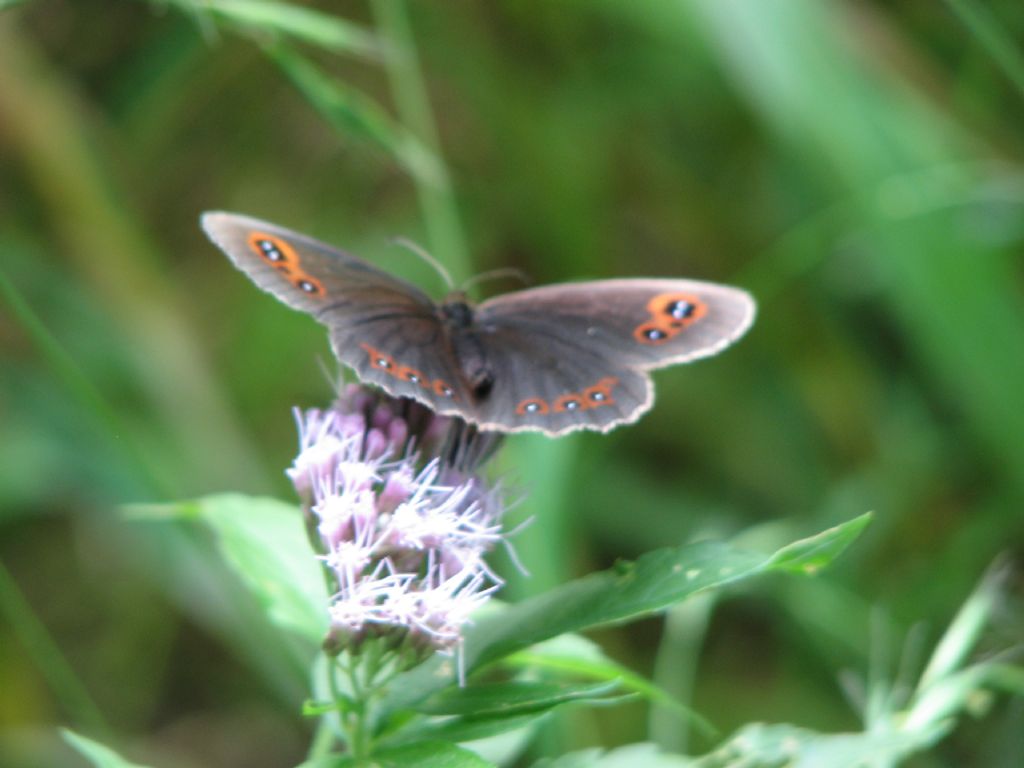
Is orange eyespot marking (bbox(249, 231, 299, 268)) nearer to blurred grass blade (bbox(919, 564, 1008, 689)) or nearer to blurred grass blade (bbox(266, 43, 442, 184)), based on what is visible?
blurred grass blade (bbox(266, 43, 442, 184))

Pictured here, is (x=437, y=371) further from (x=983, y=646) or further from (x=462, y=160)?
(x=462, y=160)

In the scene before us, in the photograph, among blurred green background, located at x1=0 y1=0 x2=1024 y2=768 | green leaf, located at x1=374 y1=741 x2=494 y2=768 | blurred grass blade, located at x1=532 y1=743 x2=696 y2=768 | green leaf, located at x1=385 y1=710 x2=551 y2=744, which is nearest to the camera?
green leaf, located at x1=374 y1=741 x2=494 y2=768

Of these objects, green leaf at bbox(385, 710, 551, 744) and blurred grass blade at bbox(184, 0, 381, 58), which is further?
blurred grass blade at bbox(184, 0, 381, 58)

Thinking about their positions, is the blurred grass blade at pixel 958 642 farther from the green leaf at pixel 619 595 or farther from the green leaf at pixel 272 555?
the green leaf at pixel 272 555

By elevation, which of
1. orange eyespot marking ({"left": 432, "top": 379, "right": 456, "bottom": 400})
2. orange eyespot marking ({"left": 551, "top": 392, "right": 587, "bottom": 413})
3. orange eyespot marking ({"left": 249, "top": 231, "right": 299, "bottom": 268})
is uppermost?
orange eyespot marking ({"left": 249, "top": 231, "right": 299, "bottom": 268})

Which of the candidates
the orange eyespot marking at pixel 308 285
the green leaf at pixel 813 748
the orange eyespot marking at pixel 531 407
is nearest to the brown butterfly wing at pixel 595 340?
the orange eyespot marking at pixel 531 407

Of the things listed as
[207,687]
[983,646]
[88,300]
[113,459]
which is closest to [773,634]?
[983,646]

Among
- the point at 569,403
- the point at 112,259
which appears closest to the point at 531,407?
the point at 569,403

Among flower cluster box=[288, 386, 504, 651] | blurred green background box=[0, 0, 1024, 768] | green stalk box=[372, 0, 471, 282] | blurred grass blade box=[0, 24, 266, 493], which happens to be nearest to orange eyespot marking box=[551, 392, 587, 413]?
flower cluster box=[288, 386, 504, 651]
